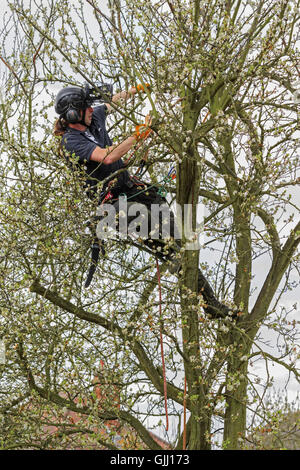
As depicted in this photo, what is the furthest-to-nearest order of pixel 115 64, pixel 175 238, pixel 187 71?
pixel 115 64
pixel 175 238
pixel 187 71

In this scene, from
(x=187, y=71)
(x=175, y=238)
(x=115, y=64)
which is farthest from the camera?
(x=115, y=64)

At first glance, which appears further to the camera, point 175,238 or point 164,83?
point 175,238

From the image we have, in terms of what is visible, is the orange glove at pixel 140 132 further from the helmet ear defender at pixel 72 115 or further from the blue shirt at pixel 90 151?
the helmet ear defender at pixel 72 115

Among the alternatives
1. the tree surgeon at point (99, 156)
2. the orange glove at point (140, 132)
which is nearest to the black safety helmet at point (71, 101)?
the tree surgeon at point (99, 156)

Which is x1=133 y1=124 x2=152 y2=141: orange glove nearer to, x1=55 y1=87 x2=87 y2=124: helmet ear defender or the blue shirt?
the blue shirt

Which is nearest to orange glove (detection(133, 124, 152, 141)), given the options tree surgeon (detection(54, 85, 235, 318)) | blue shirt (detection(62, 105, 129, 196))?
tree surgeon (detection(54, 85, 235, 318))

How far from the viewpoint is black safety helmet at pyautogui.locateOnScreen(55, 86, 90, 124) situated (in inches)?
217

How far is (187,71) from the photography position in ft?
16.8

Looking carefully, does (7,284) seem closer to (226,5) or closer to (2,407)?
(2,407)

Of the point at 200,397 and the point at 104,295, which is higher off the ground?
the point at 104,295

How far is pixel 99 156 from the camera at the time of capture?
17.3 ft
